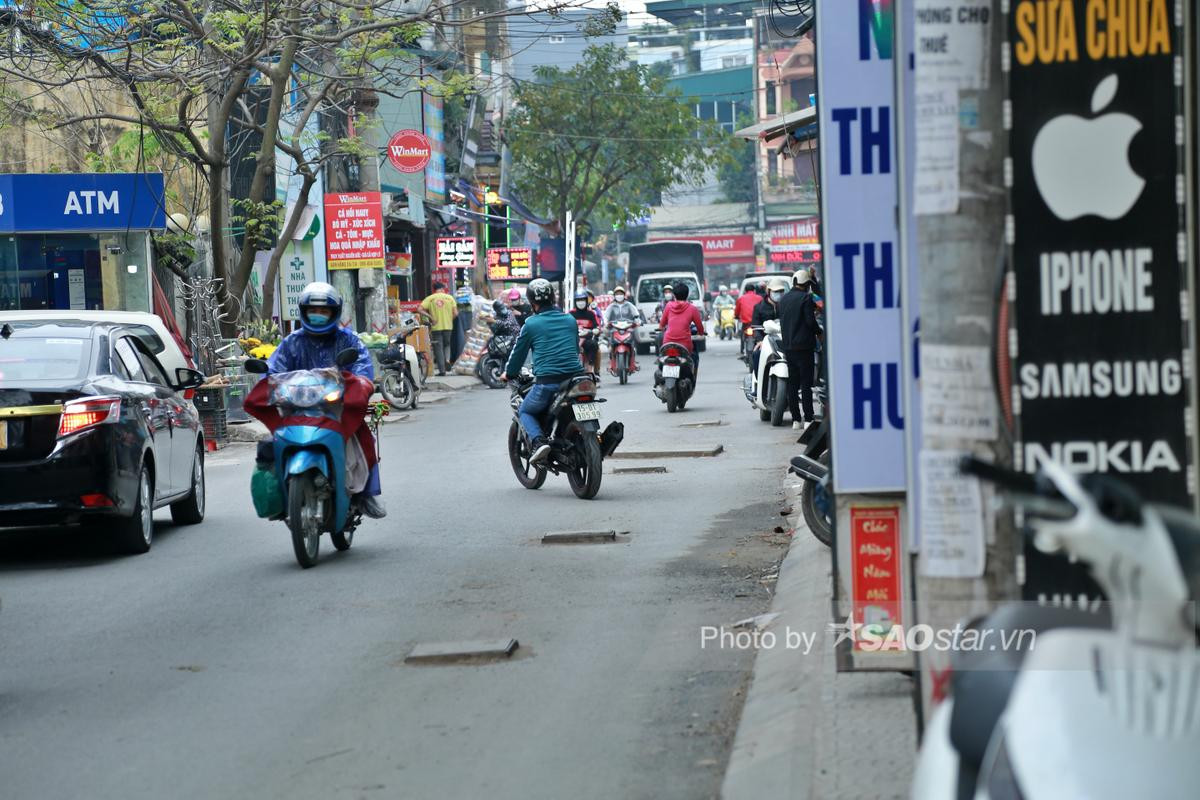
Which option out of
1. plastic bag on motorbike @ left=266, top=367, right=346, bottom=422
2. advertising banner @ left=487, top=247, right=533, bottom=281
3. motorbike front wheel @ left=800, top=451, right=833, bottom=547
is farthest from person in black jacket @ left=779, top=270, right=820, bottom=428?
advertising banner @ left=487, top=247, right=533, bottom=281

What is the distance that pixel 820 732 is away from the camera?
5648mm

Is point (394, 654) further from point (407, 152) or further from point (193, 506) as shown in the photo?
point (407, 152)

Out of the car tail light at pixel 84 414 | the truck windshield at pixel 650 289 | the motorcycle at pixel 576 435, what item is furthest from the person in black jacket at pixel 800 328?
the truck windshield at pixel 650 289

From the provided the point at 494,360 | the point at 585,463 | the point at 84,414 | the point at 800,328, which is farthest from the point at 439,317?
the point at 84,414

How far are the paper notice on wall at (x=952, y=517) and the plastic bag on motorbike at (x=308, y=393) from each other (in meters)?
6.74

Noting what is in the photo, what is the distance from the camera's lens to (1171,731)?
239cm

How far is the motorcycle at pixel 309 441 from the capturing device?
10.1 m

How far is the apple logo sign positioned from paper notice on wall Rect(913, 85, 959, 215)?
0.18 meters

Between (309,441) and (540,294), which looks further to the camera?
(540,294)

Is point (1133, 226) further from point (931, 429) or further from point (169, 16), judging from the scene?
point (169, 16)

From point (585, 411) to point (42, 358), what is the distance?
4.28m

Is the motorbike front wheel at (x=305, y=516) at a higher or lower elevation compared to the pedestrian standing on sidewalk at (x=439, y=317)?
lower

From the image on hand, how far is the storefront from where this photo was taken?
67.2 ft

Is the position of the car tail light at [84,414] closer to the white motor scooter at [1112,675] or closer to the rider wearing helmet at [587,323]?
the white motor scooter at [1112,675]
